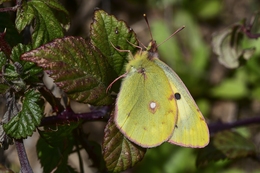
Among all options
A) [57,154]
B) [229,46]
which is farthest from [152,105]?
[229,46]

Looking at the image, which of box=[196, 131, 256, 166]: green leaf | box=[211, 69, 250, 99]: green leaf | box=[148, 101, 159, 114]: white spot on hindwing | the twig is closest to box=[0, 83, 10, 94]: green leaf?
box=[148, 101, 159, 114]: white spot on hindwing

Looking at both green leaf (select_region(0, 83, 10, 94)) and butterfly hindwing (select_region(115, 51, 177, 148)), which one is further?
butterfly hindwing (select_region(115, 51, 177, 148))

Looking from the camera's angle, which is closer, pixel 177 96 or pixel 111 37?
pixel 111 37

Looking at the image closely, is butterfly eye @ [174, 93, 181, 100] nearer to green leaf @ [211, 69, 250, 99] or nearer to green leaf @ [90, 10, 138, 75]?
green leaf @ [90, 10, 138, 75]

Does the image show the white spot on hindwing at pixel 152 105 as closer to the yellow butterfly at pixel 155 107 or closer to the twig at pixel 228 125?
the yellow butterfly at pixel 155 107

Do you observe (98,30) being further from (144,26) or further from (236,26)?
(144,26)

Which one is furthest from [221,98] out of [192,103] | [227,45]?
[192,103]

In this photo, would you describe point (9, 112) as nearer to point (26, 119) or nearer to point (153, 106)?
point (26, 119)
